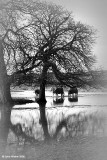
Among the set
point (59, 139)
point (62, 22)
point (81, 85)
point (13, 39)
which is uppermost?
point (62, 22)

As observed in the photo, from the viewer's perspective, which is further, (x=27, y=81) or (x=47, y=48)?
(x=47, y=48)

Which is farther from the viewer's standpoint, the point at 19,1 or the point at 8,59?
the point at 8,59

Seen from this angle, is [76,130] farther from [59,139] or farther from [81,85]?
[81,85]

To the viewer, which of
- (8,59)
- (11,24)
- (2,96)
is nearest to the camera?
(11,24)

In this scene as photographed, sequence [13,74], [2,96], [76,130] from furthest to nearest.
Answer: [2,96] < [13,74] < [76,130]

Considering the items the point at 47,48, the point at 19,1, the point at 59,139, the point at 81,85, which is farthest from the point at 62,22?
the point at 59,139

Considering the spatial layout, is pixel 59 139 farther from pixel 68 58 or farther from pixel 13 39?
pixel 68 58

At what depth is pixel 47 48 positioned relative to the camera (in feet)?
25.4

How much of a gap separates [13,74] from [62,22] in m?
1.55

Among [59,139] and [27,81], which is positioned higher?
[27,81]

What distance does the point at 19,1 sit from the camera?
4090 millimetres

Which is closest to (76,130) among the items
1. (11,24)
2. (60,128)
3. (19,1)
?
(60,128)

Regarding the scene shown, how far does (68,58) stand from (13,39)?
1761mm

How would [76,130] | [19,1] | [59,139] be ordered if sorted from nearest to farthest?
[59,139] → [76,130] → [19,1]
